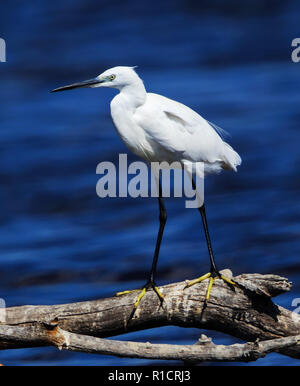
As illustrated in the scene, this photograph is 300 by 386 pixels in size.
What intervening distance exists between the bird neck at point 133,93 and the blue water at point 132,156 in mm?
2361

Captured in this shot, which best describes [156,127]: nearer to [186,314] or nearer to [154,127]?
[154,127]

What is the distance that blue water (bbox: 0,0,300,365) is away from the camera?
8195 mm

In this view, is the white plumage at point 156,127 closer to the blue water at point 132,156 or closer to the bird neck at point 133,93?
the bird neck at point 133,93

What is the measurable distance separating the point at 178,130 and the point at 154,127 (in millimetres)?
172

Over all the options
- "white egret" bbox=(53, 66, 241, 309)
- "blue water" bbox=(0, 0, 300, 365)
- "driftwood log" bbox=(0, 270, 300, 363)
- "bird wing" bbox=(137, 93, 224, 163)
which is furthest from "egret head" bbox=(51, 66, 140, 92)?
"blue water" bbox=(0, 0, 300, 365)

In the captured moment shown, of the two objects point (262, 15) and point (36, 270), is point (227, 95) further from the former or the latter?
point (36, 270)

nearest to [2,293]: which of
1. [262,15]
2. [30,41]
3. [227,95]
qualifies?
[227,95]

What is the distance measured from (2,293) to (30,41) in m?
7.88

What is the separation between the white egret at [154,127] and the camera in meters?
4.38

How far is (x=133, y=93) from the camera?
4.43 meters

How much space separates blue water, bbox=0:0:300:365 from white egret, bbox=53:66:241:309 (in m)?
2.04

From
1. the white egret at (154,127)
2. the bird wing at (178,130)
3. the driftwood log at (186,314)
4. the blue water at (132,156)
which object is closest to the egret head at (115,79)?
the white egret at (154,127)

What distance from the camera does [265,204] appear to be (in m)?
9.91

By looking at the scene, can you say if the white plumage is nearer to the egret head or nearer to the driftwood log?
A: the egret head
